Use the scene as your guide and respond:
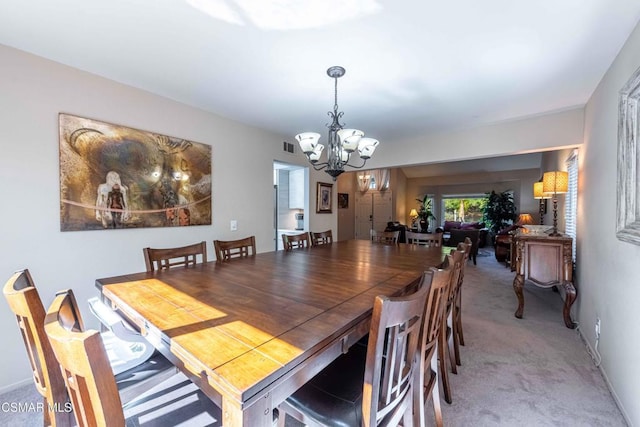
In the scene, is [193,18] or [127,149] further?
[127,149]

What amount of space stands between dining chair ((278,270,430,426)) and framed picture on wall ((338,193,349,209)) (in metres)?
7.01

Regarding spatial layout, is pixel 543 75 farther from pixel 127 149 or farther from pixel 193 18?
pixel 127 149

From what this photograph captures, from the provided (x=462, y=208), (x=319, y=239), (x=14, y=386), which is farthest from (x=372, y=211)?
(x=14, y=386)

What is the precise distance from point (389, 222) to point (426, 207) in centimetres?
249

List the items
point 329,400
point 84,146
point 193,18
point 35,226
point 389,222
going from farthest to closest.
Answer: point 389,222 → point 84,146 → point 35,226 → point 193,18 → point 329,400

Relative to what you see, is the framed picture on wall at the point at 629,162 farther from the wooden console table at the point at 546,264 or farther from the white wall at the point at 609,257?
the wooden console table at the point at 546,264

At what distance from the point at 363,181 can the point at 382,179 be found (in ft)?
2.12

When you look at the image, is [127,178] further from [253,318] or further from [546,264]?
[546,264]

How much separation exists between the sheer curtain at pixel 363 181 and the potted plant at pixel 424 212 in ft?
7.08

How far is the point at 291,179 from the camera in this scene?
5.20m

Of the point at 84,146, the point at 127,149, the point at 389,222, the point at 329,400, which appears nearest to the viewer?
the point at 329,400

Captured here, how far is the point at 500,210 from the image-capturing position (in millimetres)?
8867

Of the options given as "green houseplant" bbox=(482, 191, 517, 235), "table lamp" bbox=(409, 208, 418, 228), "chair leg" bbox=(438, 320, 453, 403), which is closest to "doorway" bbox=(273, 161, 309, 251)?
"chair leg" bbox=(438, 320, 453, 403)

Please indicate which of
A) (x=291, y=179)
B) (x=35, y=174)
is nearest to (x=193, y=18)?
(x=35, y=174)
